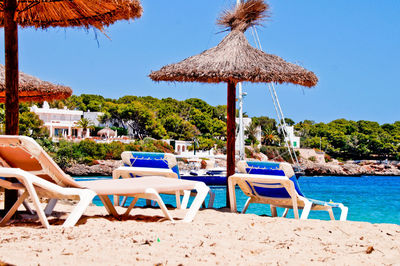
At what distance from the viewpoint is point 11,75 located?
4.11m

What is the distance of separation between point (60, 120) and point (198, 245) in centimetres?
5482

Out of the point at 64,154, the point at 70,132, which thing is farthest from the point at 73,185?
the point at 70,132

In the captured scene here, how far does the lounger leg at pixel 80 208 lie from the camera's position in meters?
2.96

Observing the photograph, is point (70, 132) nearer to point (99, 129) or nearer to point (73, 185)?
point (99, 129)

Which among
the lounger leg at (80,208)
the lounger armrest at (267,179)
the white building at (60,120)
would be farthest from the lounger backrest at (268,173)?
the white building at (60,120)

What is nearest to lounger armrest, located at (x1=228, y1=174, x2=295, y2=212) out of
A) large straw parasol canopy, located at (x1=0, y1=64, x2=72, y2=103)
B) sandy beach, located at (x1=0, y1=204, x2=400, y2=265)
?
sandy beach, located at (x1=0, y1=204, x2=400, y2=265)

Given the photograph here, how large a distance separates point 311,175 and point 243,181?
2371 inches

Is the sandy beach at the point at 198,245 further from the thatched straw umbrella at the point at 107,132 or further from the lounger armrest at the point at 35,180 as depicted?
the thatched straw umbrella at the point at 107,132

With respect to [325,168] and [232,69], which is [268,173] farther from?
[325,168]

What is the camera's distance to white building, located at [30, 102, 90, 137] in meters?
51.4

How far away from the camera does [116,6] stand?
4.71 metres

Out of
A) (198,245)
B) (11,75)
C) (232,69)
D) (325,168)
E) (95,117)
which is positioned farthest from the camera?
(325,168)

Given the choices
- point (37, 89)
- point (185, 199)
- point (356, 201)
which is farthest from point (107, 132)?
point (185, 199)

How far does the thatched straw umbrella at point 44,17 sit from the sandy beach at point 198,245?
1.30 meters
